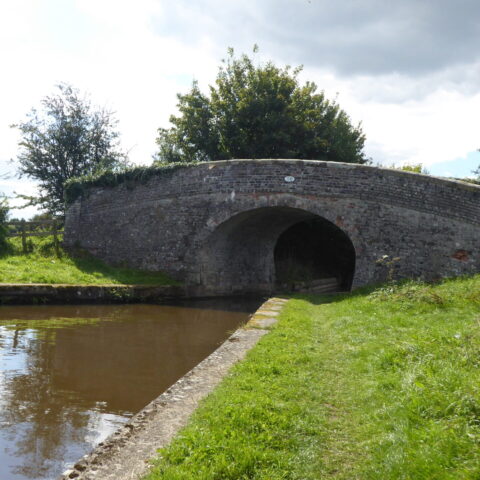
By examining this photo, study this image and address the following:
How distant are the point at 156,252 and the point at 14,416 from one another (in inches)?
419

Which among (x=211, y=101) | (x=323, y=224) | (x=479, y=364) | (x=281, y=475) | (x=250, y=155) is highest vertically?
(x=211, y=101)

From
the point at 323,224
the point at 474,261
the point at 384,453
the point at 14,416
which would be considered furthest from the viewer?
the point at 323,224

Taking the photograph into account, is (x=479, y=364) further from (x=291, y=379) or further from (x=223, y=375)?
(x=223, y=375)

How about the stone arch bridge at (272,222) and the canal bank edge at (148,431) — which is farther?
the stone arch bridge at (272,222)

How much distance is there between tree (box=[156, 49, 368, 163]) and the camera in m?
19.5

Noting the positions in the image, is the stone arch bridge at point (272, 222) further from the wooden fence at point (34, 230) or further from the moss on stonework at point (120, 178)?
the wooden fence at point (34, 230)

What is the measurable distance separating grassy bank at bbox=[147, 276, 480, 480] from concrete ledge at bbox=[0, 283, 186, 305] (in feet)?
23.3

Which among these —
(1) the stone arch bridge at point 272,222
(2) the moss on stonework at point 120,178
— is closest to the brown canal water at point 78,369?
(1) the stone arch bridge at point 272,222

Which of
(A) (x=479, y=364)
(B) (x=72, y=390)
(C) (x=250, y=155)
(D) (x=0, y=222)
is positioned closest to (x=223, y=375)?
(B) (x=72, y=390)

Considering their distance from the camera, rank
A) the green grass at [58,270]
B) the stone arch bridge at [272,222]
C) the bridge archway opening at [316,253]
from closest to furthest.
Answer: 1. the stone arch bridge at [272,222]
2. the green grass at [58,270]
3. the bridge archway opening at [316,253]

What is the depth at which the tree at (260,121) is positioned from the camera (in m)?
19.5

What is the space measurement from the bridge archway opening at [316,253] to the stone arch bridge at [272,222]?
6 cm

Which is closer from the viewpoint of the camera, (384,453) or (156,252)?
(384,453)

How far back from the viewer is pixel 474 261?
10.3 metres
